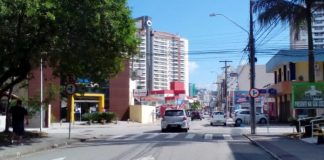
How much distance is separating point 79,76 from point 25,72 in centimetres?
290

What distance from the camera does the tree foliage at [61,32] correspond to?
776 inches

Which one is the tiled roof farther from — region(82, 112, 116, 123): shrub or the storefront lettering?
the storefront lettering

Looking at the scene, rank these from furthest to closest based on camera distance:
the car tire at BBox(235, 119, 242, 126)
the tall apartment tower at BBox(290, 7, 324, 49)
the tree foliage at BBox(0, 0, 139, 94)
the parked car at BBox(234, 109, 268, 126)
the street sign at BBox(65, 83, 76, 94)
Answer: the parked car at BBox(234, 109, 268, 126), the car tire at BBox(235, 119, 242, 126), the tall apartment tower at BBox(290, 7, 324, 49), the street sign at BBox(65, 83, 76, 94), the tree foliage at BBox(0, 0, 139, 94)

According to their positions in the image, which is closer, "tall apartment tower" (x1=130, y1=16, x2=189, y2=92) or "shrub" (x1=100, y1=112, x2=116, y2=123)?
"shrub" (x1=100, y1=112, x2=116, y2=123)

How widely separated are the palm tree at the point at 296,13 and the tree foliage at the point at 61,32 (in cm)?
991

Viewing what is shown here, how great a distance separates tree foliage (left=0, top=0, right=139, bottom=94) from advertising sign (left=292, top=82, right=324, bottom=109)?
10634 millimetres

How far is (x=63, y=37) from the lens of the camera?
69.9ft

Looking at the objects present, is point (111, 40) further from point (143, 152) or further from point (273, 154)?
point (273, 154)

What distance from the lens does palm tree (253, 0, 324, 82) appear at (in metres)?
30.0

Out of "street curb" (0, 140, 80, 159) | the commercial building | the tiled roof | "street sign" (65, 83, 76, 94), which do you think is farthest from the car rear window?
the tiled roof

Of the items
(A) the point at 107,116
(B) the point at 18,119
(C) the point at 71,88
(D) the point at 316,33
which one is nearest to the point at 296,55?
(D) the point at 316,33

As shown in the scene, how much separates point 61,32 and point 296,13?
14.7 m

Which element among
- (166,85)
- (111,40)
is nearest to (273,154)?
(111,40)

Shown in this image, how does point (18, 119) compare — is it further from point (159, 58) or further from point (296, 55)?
point (159, 58)
